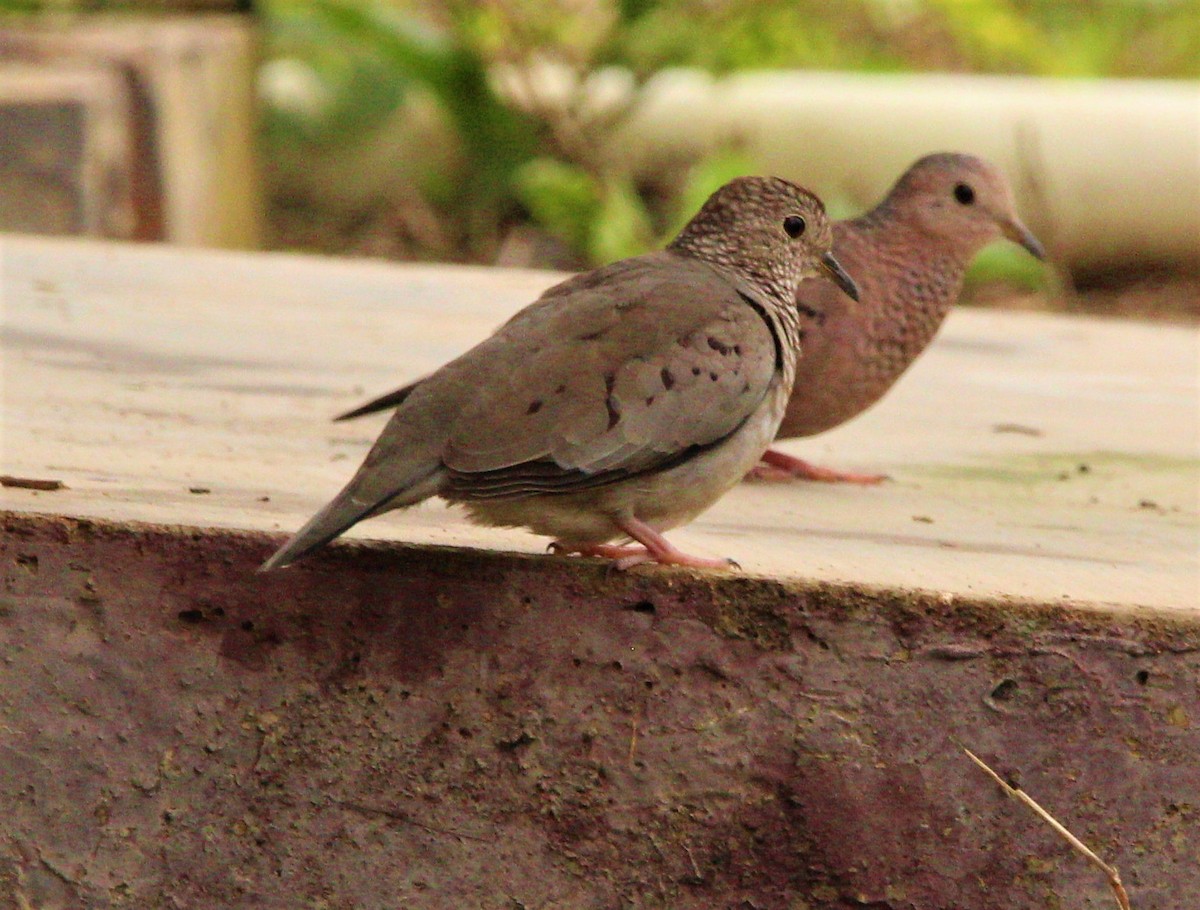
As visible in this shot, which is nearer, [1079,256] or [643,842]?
[643,842]

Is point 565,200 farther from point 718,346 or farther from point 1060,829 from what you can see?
point 1060,829

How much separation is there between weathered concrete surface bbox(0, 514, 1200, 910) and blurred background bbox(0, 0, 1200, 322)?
16.0 feet

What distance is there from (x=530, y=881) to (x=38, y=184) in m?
4.47

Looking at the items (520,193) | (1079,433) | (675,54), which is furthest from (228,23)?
(1079,433)

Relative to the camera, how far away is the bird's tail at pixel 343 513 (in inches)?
86.1

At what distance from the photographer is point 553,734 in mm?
2416

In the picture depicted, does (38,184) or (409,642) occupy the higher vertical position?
(409,642)

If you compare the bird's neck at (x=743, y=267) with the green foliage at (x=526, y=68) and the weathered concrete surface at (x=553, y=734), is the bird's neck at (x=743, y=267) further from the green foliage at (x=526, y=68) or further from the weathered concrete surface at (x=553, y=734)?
the green foliage at (x=526, y=68)

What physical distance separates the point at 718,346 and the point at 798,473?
0.91m

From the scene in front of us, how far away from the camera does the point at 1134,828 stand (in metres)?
2.39

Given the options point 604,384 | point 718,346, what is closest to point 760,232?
point 718,346

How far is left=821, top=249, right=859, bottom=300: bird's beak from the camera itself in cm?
301

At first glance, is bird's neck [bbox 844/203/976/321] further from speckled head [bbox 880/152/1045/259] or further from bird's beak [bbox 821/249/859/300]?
bird's beak [bbox 821/249/859/300]

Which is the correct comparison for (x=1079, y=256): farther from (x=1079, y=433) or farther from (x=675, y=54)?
(x=1079, y=433)
